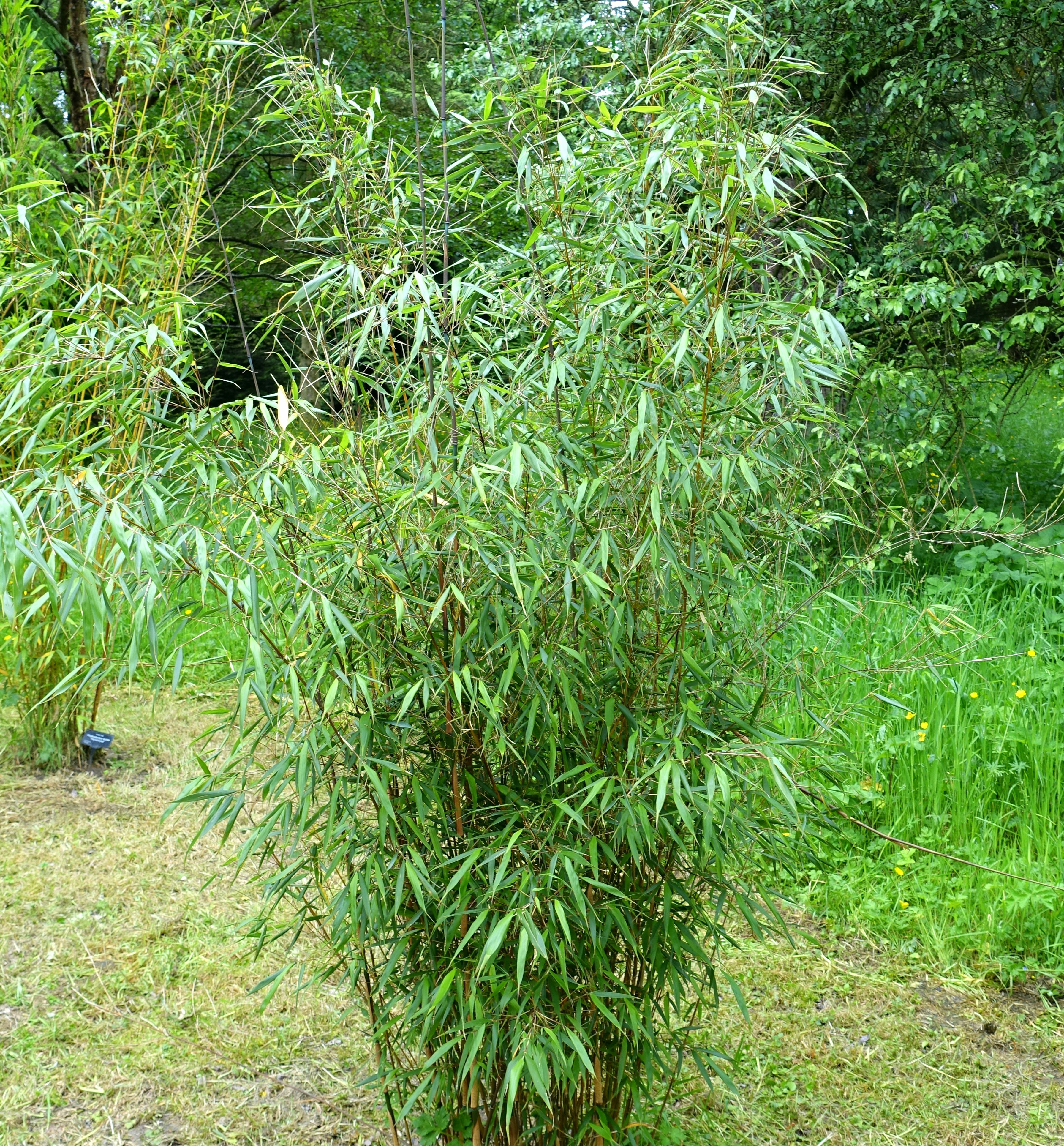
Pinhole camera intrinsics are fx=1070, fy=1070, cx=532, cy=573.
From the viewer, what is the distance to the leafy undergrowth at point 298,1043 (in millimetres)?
2518

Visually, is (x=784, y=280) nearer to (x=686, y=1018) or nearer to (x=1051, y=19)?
(x=686, y=1018)

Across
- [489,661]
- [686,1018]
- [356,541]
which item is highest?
[356,541]

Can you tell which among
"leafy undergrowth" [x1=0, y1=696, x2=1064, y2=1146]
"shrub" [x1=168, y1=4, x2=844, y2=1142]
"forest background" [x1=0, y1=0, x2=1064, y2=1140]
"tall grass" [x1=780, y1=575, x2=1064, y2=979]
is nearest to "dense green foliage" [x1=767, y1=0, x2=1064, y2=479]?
"tall grass" [x1=780, y1=575, x2=1064, y2=979]

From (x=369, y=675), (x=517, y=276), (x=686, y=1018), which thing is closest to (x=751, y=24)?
(x=517, y=276)

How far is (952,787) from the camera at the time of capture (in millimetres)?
3512

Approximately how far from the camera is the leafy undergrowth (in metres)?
2.52

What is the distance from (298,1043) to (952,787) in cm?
218

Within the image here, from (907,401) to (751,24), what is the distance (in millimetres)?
3428

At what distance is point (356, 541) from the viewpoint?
1.72m

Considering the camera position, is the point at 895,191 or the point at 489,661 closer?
the point at 489,661

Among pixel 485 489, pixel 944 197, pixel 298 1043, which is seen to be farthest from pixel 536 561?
pixel 944 197

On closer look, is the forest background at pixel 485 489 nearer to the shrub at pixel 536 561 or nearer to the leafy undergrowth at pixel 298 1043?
the shrub at pixel 536 561

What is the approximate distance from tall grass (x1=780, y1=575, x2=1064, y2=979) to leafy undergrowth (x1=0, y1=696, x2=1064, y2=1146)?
16cm

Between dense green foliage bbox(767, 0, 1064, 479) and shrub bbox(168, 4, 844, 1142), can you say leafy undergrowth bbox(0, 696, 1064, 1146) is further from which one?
dense green foliage bbox(767, 0, 1064, 479)
